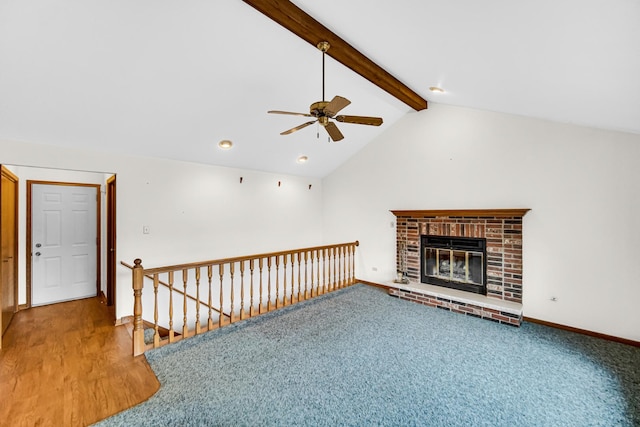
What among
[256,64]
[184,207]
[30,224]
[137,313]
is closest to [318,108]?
[256,64]

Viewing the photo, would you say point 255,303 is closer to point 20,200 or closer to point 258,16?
point 20,200

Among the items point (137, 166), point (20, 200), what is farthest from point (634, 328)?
point (20, 200)

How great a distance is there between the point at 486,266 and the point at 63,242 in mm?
6625

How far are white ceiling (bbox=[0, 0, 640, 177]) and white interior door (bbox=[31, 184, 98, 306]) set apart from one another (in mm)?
1939

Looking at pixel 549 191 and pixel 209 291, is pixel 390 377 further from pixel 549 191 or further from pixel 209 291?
pixel 549 191

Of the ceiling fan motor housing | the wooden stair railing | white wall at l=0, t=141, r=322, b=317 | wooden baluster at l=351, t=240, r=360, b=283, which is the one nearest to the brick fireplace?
wooden baluster at l=351, t=240, r=360, b=283

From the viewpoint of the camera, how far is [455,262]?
14.3ft

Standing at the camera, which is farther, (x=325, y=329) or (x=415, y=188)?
(x=415, y=188)

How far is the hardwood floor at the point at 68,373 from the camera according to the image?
200cm

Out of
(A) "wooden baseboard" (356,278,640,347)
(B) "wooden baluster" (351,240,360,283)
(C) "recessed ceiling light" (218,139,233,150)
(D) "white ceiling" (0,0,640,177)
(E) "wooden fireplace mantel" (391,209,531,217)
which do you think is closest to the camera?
(D) "white ceiling" (0,0,640,177)

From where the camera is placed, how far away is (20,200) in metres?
4.14

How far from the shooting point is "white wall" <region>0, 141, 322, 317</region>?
3.46 meters

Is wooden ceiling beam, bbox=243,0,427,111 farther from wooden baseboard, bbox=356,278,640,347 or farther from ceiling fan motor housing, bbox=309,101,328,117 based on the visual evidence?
wooden baseboard, bbox=356,278,640,347

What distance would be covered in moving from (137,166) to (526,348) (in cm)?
509
